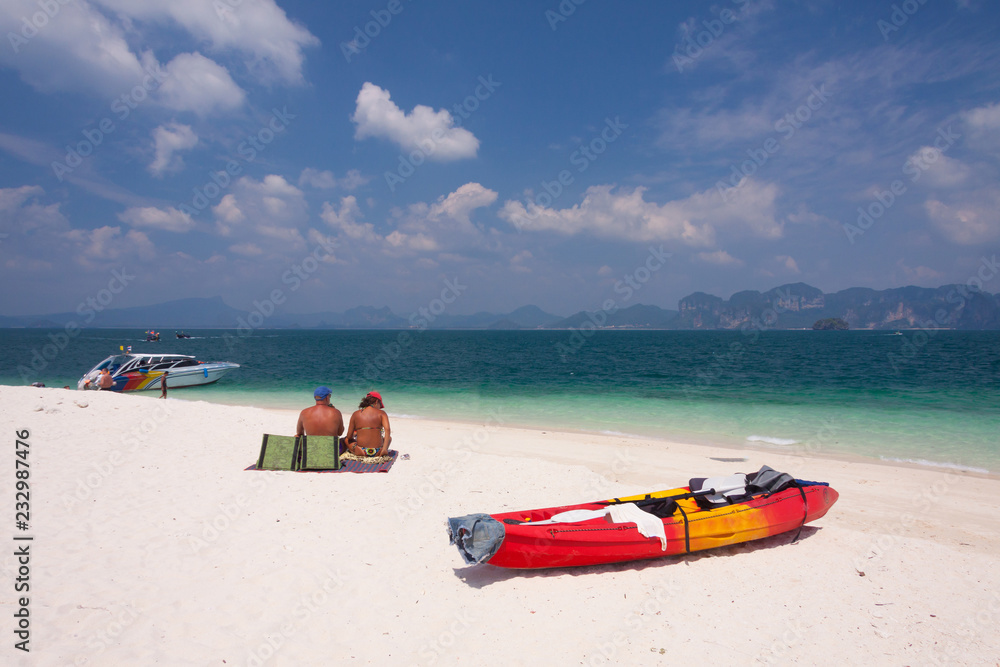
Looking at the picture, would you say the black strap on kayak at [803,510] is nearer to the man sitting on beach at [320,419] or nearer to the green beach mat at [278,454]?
the man sitting on beach at [320,419]

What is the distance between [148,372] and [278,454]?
816 inches

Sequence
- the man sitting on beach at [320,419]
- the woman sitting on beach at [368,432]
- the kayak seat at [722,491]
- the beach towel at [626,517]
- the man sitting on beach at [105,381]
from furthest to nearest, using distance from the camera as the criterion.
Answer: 1. the man sitting on beach at [105,381]
2. the woman sitting on beach at [368,432]
3. the man sitting on beach at [320,419]
4. the kayak seat at [722,491]
5. the beach towel at [626,517]

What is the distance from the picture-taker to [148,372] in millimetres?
24156

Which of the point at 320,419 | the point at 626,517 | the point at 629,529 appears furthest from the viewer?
the point at 320,419

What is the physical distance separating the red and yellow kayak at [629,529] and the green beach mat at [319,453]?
15.1ft

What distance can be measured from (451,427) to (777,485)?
1106 cm

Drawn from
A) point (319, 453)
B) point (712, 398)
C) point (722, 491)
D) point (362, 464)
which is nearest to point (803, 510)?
point (722, 491)

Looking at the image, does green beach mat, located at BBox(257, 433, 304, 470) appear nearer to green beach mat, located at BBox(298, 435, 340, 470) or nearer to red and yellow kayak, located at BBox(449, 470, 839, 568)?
green beach mat, located at BBox(298, 435, 340, 470)

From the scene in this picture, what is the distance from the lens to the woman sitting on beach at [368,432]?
32.0 feet

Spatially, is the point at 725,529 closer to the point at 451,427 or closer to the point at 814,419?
the point at 451,427

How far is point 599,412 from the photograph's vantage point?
19.9 meters

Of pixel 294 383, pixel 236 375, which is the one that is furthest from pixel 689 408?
pixel 236 375

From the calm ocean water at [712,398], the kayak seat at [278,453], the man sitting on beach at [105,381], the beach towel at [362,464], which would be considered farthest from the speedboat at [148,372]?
the beach towel at [362,464]

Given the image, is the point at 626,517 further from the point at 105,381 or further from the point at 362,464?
the point at 105,381
